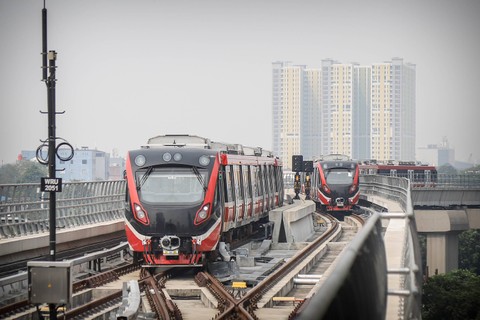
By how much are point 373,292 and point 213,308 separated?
36.6ft

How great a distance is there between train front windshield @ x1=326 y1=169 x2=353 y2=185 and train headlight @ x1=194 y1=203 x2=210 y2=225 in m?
29.0

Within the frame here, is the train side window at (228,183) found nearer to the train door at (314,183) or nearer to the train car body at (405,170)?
the train door at (314,183)

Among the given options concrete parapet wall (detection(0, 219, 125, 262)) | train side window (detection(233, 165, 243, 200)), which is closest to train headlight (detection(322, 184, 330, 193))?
concrete parapet wall (detection(0, 219, 125, 262))

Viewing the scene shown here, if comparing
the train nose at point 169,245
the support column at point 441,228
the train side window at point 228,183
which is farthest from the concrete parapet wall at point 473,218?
the train nose at point 169,245

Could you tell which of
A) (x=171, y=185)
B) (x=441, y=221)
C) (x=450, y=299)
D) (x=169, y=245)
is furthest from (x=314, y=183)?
(x=169, y=245)

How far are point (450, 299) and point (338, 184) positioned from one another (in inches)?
304

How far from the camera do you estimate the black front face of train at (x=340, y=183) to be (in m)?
49.2

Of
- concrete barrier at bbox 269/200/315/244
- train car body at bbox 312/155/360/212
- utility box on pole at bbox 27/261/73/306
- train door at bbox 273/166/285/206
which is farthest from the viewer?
train car body at bbox 312/155/360/212

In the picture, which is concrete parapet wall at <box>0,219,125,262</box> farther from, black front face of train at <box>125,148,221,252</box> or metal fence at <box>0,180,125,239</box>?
black front face of train at <box>125,148,221,252</box>

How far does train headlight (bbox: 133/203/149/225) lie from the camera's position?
20594 millimetres

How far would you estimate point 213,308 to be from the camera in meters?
16.6

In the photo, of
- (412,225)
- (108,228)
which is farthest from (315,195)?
(412,225)

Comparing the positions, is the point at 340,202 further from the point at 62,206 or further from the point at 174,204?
the point at 174,204

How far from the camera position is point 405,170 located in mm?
78938
